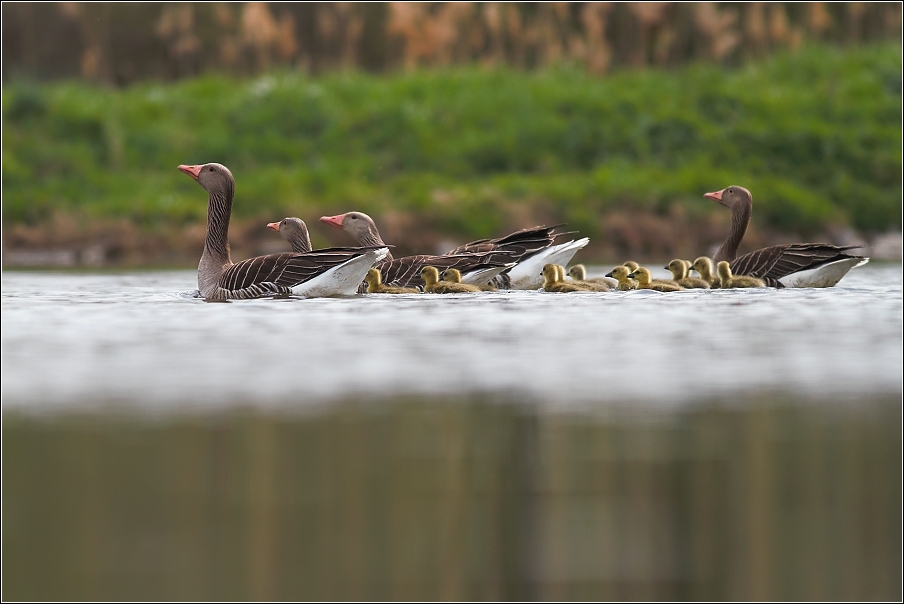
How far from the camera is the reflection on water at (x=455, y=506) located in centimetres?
336

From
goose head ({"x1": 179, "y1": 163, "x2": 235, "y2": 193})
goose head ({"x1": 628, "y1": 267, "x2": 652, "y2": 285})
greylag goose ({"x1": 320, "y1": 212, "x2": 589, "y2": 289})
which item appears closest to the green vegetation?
greylag goose ({"x1": 320, "y1": 212, "x2": 589, "y2": 289})

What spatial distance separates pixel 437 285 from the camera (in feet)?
35.2

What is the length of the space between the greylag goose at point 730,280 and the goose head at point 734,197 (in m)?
1.93

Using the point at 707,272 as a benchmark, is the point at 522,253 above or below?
above

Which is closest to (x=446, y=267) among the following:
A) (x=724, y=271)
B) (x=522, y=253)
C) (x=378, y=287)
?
(x=378, y=287)

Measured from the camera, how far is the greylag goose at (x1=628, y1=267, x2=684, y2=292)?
10906 mm

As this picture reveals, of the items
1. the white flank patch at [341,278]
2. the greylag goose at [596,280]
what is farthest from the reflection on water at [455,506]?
the greylag goose at [596,280]

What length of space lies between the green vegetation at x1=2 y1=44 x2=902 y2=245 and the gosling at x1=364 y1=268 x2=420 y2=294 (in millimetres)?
7229

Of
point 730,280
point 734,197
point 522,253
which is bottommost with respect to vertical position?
point 730,280

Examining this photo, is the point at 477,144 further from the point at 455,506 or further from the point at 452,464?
the point at 455,506

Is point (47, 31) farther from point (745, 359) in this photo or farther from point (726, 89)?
point (745, 359)

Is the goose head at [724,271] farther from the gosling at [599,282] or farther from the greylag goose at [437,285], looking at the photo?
the greylag goose at [437,285]

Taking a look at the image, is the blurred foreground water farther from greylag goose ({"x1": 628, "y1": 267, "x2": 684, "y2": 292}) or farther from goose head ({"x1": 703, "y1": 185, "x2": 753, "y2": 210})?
goose head ({"x1": 703, "y1": 185, "x2": 753, "y2": 210})

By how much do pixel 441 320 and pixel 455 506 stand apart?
15.4 ft
